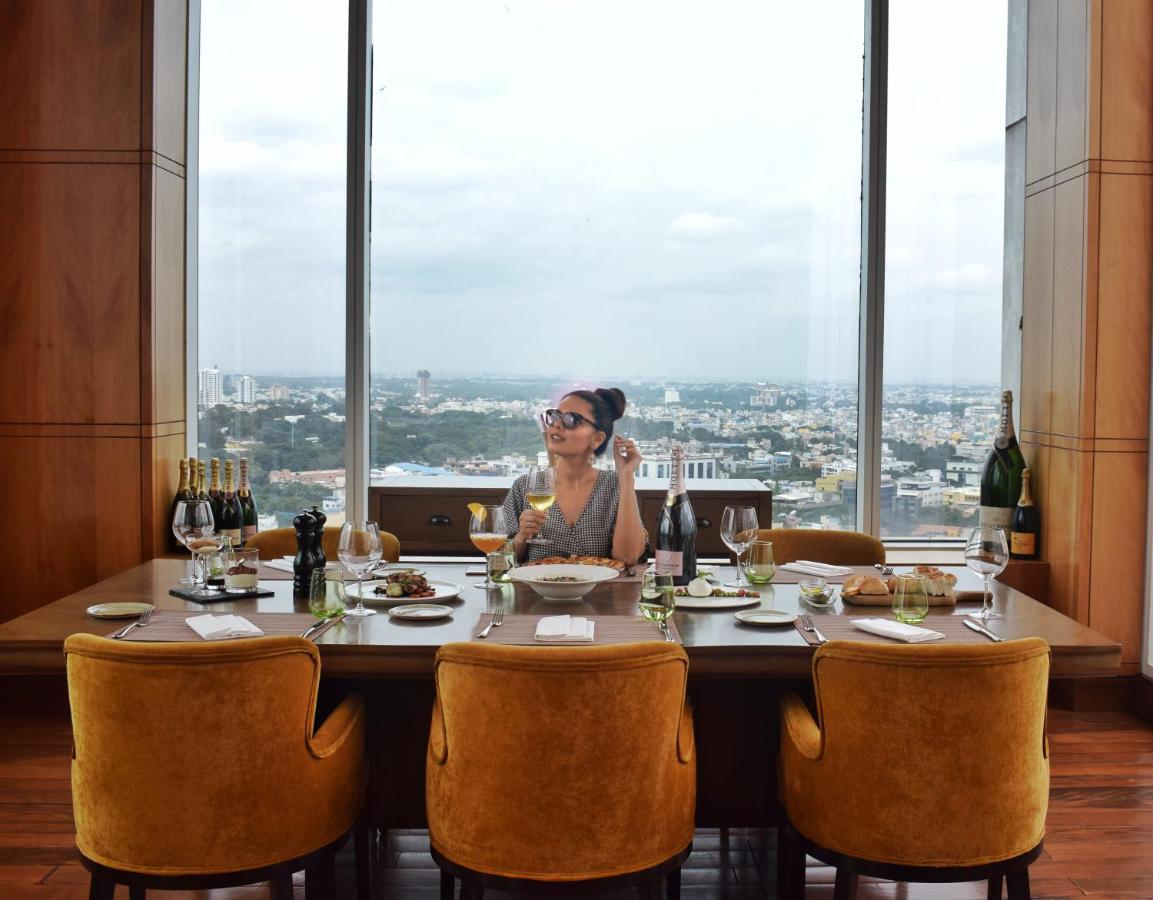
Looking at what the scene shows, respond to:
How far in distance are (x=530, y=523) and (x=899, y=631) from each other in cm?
126

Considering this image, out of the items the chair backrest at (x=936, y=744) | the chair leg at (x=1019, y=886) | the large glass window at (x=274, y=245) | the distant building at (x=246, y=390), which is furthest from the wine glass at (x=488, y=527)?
the distant building at (x=246, y=390)

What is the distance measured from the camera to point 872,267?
4926 millimetres

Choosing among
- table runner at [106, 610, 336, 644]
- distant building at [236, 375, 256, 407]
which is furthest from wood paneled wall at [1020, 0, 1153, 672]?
distant building at [236, 375, 256, 407]

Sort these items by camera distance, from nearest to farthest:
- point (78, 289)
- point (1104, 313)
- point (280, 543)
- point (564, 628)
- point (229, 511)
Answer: point (564, 628) → point (280, 543) → point (1104, 313) → point (78, 289) → point (229, 511)

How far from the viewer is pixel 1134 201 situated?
4.20 m

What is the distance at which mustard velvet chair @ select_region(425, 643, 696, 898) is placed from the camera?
1892 mm

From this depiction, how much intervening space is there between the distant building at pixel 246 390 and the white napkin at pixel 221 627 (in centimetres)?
267

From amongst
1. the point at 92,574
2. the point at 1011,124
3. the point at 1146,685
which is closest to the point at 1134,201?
the point at 1011,124

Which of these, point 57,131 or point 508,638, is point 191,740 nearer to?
point 508,638

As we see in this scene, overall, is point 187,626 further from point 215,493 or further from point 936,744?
point 215,493

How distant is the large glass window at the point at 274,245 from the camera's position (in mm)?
4867

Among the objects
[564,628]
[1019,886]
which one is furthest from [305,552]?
[1019,886]

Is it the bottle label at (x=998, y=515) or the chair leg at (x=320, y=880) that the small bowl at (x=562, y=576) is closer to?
the chair leg at (x=320, y=880)

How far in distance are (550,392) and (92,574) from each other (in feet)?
6.88
